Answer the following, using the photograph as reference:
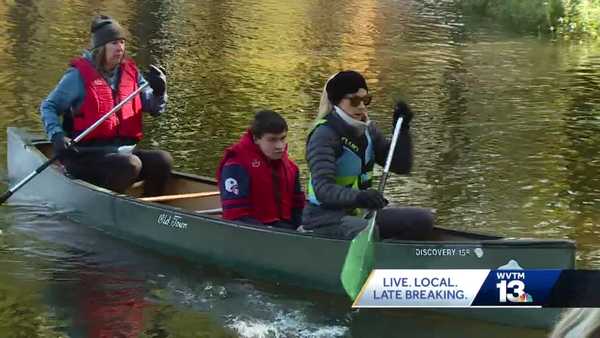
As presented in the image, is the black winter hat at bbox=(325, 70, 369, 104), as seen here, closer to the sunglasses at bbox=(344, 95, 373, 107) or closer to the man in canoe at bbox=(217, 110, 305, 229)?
the sunglasses at bbox=(344, 95, 373, 107)

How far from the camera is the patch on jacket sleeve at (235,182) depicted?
20.9 feet

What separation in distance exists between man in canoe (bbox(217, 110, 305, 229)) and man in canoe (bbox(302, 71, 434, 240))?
39 cm

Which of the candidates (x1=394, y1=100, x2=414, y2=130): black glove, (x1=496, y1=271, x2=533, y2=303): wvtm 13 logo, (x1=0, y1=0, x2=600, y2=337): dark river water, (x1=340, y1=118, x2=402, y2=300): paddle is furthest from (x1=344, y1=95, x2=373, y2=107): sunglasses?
(x1=496, y1=271, x2=533, y2=303): wvtm 13 logo

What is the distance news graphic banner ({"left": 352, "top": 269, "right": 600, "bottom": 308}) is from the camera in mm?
2127

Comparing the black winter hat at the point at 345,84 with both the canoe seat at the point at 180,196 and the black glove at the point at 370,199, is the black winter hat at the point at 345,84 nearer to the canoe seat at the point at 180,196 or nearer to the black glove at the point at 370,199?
the black glove at the point at 370,199

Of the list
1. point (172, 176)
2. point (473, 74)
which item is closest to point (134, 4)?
point (473, 74)

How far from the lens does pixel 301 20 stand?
22.3 m

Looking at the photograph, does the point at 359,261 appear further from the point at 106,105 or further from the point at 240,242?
the point at 106,105

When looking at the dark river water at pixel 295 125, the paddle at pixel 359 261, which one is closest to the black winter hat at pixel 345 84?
the paddle at pixel 359 261

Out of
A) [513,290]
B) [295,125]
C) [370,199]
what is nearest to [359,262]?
[370,199]

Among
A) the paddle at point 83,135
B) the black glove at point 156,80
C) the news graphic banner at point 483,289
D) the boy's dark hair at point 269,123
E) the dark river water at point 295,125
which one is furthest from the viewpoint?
the black glove at point 156,80

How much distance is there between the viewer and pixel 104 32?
7285mm

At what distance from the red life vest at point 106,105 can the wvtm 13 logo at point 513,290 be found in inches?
206

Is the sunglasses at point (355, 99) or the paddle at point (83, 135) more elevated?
the sunglasses at point (355, 99)
